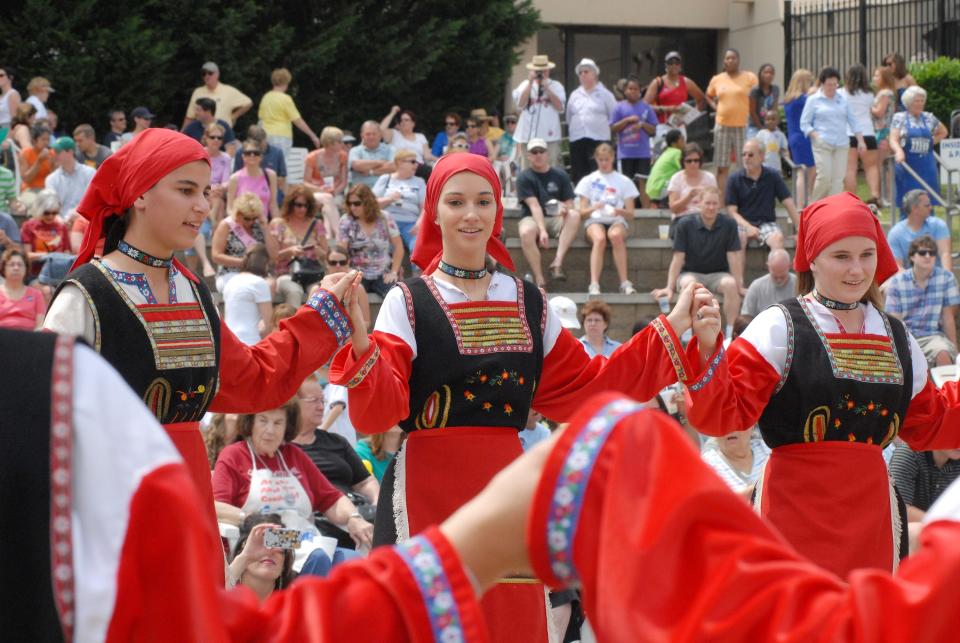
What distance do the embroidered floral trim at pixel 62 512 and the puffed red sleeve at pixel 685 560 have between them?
0.65 metres

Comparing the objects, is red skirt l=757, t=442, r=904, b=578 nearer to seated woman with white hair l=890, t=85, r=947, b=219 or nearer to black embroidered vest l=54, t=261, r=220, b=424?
black embroidered vest l=54, t=261, r=220, b=424

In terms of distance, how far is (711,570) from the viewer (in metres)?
1.98

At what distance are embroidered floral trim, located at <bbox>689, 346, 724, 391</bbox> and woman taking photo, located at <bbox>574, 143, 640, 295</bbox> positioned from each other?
26.7 feet

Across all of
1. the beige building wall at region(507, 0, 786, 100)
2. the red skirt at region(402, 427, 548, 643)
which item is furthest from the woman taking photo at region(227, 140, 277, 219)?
the beige building wall at region(507, 0, 786, 100)

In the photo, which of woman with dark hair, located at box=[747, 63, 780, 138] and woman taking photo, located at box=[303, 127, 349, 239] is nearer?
woman taking photo, located at box=[303, 127, 349, 239]

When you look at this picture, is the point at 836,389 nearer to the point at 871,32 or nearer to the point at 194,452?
the point at 194,452

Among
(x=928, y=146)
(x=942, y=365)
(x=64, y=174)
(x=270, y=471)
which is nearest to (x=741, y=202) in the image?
(x=928, y=146)

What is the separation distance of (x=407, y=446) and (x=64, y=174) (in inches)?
367

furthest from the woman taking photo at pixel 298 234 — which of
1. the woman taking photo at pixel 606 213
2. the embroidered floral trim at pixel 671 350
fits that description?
the embroidered floral trim at pixel 671 350

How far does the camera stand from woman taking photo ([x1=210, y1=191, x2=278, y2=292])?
11.2 m

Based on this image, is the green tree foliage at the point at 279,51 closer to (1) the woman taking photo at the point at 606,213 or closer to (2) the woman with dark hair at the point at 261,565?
(1) the woman taking photo at the point at 606,213

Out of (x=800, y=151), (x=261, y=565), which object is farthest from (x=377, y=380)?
(x=800, y=151)

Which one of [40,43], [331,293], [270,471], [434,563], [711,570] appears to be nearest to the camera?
[711,570]

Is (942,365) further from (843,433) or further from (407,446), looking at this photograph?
(407,446)
